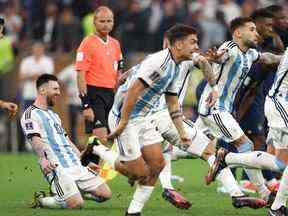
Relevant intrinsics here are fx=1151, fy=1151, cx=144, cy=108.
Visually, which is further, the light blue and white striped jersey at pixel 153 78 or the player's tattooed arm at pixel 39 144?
the player's tattooed arm at pixel 39 144

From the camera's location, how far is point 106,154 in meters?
13.5

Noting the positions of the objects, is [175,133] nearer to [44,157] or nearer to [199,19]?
[44,157]

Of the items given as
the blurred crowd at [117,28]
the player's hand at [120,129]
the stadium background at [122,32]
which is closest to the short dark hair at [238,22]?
the player's hand at [120,129]

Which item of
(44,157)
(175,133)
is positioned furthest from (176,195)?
(44,157)

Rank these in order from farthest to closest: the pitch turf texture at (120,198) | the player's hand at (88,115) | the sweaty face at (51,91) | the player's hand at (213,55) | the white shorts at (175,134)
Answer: the player's hand at (88,115) < the white shorts at (175,134) < the sweaty face at (51,91) < the player's hand at (213,55) < the pitch turf texture at (120,198)

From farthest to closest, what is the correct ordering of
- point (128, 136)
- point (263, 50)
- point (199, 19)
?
point (199, 19) → point (263, 50) → point (128, 136)

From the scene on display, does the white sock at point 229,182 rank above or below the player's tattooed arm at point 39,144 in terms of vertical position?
below

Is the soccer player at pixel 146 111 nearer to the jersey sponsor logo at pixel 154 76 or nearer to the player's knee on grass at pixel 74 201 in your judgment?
the jersey sponsor logo at pixel 154 76

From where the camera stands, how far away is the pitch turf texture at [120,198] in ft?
41.6

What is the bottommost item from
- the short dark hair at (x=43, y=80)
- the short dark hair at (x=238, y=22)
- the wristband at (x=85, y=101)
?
the wristband at (x=85, y=101)

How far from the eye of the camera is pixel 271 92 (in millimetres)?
12273

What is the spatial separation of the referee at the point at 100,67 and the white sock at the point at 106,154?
4.55 ft

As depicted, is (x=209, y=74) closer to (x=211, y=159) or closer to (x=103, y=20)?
(x=211, y=159)

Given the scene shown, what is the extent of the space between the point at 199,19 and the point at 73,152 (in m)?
11.1
